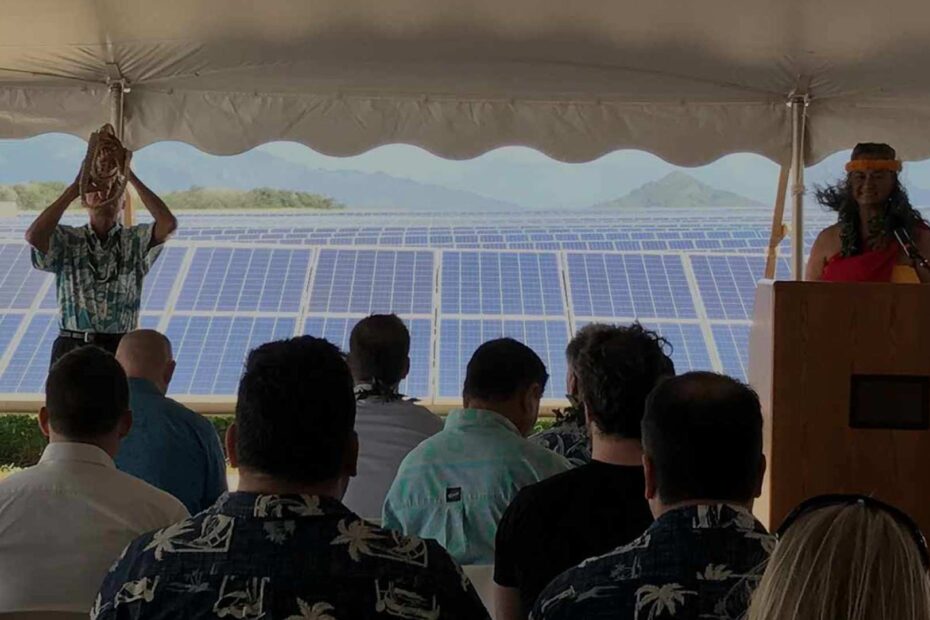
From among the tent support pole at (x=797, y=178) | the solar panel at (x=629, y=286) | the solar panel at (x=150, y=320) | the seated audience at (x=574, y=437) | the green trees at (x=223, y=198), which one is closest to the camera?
the seated audience at (x=574, y=437)

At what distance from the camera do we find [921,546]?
104 cm

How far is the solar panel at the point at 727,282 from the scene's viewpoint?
33.4ft

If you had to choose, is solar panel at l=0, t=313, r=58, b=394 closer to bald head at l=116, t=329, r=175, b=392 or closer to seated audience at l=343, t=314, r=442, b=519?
bald head at l=116, t=329, r=175, b=392

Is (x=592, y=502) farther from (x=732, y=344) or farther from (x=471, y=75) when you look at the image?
(x=732, y=344)

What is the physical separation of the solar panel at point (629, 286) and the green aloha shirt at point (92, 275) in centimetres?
544

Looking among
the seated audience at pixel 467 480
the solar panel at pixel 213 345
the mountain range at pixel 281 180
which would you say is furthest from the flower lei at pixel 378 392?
the mountain range at pixel 281 180

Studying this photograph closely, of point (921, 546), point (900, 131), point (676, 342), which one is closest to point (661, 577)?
point (921, 546)

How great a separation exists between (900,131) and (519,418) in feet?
11.1

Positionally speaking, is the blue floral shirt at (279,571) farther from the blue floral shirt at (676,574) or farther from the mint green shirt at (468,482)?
the mint green shirt at (468,482)

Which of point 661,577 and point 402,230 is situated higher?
point 402,230

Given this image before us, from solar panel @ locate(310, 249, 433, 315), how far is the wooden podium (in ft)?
20.4

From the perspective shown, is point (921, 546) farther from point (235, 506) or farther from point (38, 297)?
point (38, 297)

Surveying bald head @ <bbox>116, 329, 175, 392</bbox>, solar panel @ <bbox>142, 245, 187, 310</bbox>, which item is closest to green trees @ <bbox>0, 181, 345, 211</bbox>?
solar panel @ <bbox>142, 245, 187, 310</bbox>

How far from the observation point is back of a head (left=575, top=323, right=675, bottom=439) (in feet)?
6.62
